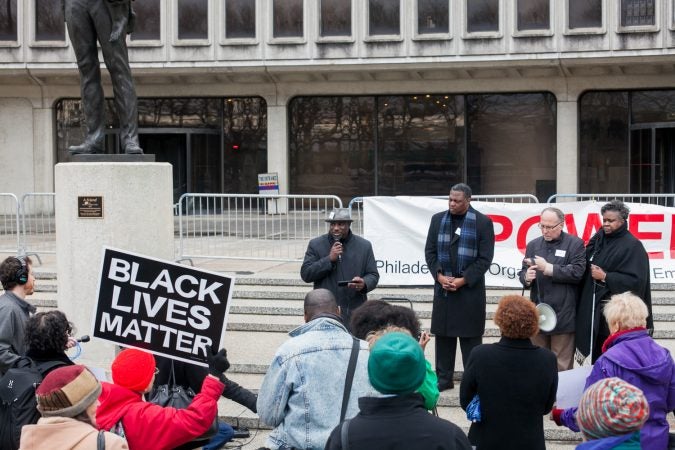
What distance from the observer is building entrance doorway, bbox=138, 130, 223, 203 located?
2931 cm

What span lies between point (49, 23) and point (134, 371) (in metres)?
24.9

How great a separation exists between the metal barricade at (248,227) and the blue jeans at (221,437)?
6580 mm

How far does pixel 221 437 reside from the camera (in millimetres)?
7637

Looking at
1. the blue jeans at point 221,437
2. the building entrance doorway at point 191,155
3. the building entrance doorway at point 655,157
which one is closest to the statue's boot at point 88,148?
the blue jeans at point 221,437

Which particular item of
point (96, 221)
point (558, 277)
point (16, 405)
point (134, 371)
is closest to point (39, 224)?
point (96, 221)

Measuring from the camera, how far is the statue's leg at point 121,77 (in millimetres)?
9781

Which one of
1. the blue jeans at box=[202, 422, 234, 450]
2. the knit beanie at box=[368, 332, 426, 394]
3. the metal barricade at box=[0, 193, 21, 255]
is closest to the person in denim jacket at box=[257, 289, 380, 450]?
the knit beanie at box=[368, 332, 426, 394]

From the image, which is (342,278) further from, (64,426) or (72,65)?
(72,65)

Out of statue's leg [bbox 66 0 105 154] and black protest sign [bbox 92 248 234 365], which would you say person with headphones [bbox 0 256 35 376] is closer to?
black protest sign [bbox 92 248 234 365]

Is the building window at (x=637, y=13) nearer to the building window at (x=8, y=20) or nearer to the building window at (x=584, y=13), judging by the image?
the building window at (x=584, y=13)

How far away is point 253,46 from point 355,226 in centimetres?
1457

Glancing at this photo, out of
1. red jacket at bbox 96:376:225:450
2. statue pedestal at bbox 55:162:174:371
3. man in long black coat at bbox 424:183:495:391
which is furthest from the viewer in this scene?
statue pedestal at bbox 55:162:174:371

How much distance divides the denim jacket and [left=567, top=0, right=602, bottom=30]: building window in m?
22.5

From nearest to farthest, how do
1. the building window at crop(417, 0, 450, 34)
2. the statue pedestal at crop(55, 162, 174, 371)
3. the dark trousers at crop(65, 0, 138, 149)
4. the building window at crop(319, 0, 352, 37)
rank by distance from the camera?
the statue pedestal at crop(55, 162, 174, 371) → the dark trousers at crop(65, 0, 138, 149) → the building window at crop(417, 0, 450, 34) → the building window at crop(319, 0, 352, 37)
